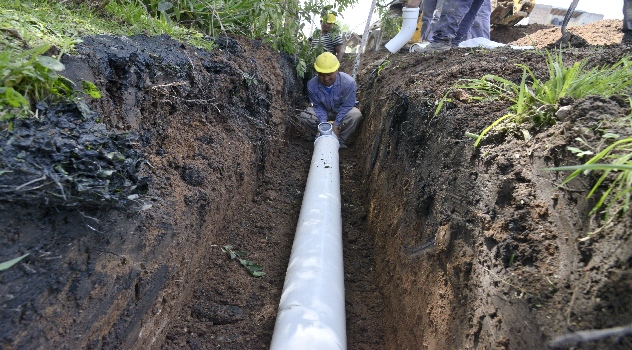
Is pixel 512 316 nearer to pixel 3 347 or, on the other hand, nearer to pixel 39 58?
pixel 3 347

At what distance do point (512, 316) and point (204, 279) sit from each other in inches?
65.7

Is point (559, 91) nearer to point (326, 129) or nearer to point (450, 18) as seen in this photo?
point (326, 129)

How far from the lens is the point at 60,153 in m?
1.17

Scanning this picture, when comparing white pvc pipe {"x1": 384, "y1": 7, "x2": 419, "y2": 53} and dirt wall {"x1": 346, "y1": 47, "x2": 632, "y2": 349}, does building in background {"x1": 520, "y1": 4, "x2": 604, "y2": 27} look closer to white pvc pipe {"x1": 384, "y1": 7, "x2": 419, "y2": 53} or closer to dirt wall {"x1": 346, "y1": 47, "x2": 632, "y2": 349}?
white pvc pipe {"x1": 384, "y1": 7, "x2": 419, "y2": 53}

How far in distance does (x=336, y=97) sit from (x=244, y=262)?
325 cm

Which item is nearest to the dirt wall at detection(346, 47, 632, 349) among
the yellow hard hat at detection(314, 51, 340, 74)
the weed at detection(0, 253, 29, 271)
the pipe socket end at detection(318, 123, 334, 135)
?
the weed at detection(0, 253, 29, 271)

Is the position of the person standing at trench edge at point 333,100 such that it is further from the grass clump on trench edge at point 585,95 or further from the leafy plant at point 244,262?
the grass clump on trench edge at point 585,95

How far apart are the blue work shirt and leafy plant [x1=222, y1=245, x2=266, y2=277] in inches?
109

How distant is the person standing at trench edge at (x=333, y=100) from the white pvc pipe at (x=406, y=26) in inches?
40.9

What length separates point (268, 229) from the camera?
289 cm

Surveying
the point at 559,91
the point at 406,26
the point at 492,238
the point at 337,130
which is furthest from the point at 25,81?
the point at 406,26

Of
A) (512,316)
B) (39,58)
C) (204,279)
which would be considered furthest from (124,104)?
(512,316)

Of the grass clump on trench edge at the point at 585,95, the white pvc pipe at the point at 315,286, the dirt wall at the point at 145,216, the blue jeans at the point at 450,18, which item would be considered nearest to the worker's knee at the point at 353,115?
the blue jeans at the point at 450,18

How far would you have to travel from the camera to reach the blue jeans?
178 inches
